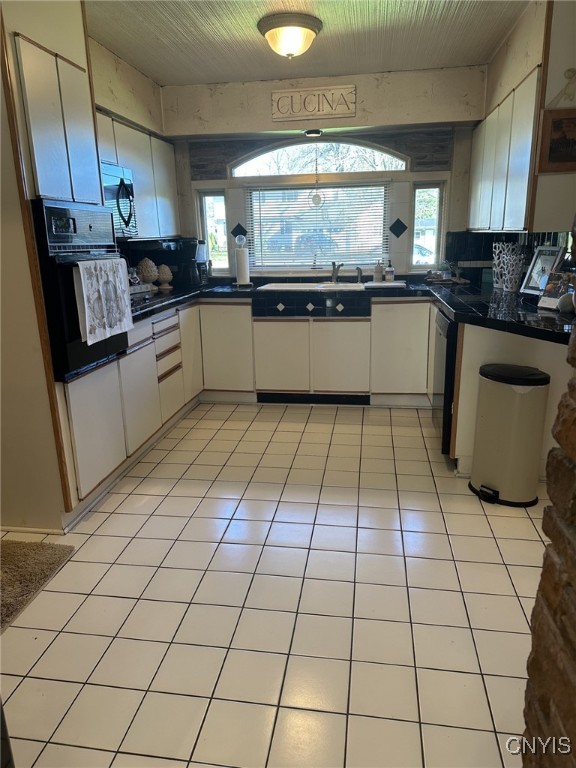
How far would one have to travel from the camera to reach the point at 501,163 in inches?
132

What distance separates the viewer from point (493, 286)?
399 cm

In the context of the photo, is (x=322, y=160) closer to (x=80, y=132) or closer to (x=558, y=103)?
(x=558, y=103)

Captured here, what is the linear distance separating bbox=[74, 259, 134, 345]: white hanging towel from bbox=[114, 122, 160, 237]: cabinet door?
4.22 feet

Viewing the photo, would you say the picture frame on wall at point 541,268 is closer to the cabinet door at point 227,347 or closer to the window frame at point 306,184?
the window frame at point 306,184

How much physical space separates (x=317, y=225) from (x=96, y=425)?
291 cm

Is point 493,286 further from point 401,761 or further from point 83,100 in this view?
point 401,761

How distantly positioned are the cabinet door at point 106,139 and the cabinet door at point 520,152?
8.32ft

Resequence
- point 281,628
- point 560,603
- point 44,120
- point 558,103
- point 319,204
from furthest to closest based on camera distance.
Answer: point 319,204, point 558,103, point 44,120, point 281,628, point 560,603

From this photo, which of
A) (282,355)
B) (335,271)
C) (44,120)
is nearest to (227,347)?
(282,355)

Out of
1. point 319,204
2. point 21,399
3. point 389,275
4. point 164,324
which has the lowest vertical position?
point 21,399

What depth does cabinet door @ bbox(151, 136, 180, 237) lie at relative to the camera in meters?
4.26

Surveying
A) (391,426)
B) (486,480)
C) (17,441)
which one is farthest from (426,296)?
(17,441)

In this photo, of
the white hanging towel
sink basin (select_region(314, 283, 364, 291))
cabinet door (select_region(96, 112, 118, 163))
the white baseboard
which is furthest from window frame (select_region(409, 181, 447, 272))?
the white hanging towel

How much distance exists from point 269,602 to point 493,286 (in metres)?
3.03
